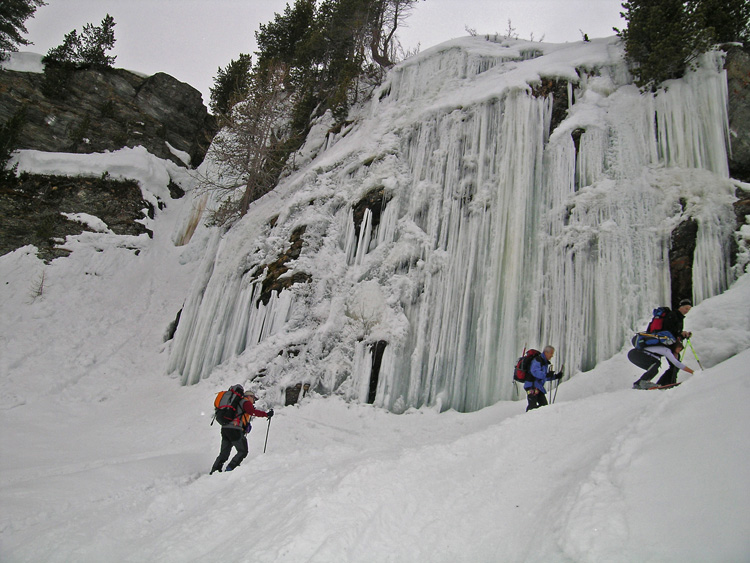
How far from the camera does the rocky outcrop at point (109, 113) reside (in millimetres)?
18375

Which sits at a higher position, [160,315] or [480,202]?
[480,202]

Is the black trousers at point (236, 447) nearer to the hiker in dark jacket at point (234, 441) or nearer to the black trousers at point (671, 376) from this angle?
the hiker in dark jacket at point (234, 441)

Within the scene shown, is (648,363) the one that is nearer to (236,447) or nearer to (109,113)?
(236,447)

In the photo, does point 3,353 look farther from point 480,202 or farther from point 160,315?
point 480,202

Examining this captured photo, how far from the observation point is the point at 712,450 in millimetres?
2283

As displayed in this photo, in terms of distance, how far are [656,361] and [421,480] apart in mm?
3563

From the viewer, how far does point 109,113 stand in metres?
20.5

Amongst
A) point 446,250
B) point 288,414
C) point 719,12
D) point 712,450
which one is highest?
point 719,12

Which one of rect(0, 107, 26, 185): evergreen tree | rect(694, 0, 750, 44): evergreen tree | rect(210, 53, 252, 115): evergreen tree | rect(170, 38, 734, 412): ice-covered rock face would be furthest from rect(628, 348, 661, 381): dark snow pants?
rect(210, 53, 252, 115): evergreen tree

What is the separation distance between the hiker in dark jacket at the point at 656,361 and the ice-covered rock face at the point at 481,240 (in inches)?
62.7

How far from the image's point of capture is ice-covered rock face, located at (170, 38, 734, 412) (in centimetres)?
755

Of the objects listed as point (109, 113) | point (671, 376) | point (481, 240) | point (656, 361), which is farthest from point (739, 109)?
point (109, 113)

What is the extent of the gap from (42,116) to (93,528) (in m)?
21.3

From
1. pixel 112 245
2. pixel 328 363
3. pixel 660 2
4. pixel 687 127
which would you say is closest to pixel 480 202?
pixel 687 127
